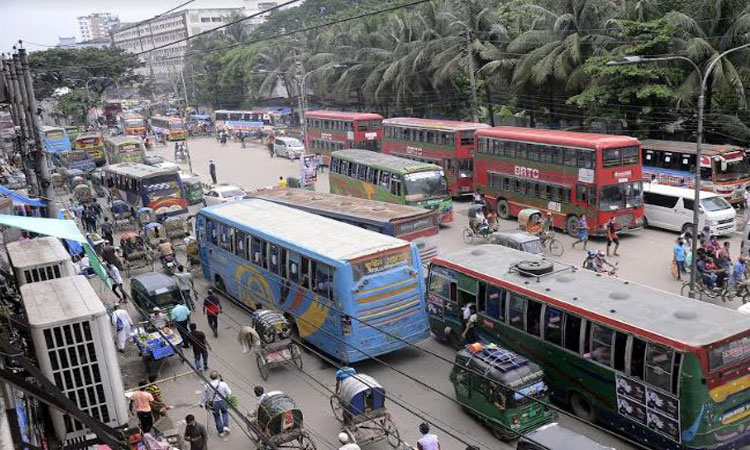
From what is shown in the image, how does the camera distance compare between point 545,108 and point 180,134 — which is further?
point 180,134

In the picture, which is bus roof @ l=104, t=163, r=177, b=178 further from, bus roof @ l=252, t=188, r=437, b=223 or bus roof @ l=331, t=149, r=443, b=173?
bus roof @ l=331, t=149, r=443, b=173

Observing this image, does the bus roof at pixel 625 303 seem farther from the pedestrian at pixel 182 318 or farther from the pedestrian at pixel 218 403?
the pedestrian at pixel 182 318

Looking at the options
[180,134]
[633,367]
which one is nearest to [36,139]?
[633,367]

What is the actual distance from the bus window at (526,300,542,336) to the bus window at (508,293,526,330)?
14 cm

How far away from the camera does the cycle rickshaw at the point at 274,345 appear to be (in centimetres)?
1443

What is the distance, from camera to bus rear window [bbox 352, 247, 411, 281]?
14.0 meters

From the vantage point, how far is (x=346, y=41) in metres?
57.9

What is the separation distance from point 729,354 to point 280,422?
23.5 feet

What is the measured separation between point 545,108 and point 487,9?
7.41m

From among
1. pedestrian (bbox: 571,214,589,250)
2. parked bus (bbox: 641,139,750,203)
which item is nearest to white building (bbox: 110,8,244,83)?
parked bus (bbox: 641,139,750,203)

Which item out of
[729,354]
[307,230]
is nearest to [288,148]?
[307,230]

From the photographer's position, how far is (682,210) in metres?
24.2

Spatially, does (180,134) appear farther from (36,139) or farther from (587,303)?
(587,303)

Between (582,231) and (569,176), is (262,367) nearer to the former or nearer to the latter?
(582,231)
